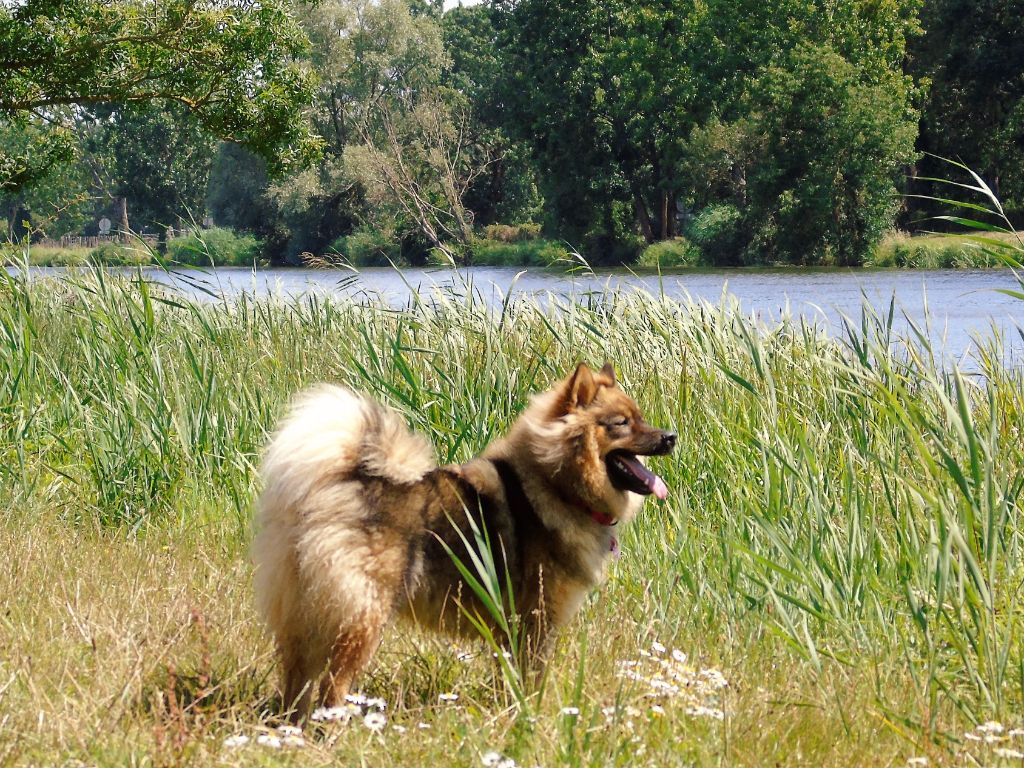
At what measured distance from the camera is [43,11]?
14.2m

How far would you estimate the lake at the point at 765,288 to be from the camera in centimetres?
829

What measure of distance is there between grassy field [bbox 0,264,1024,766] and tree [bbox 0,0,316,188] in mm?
8254

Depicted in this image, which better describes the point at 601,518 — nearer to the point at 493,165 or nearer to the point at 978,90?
the point at 978,90

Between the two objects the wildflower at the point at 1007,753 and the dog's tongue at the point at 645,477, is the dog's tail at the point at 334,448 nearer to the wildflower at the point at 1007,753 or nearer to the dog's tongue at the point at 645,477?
the dog's tongue at the point at 645,477

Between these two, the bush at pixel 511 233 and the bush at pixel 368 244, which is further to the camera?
the bush at pixel 511 233

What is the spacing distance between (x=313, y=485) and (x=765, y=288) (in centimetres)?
2416

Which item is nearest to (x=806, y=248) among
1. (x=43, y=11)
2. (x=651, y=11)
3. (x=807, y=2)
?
(x=807, y=2)

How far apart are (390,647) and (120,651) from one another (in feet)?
3.39

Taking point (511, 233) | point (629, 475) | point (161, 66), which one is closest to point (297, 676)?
point (629, 475)

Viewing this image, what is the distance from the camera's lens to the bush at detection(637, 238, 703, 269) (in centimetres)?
4122

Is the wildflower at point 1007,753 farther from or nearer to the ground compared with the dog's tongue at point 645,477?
nearer to the ground

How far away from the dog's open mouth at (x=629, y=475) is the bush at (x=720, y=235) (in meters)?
36.5

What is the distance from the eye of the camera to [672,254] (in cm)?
4228

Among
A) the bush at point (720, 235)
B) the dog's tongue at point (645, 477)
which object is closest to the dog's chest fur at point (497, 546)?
the dog's tongue at point (645, 477)
